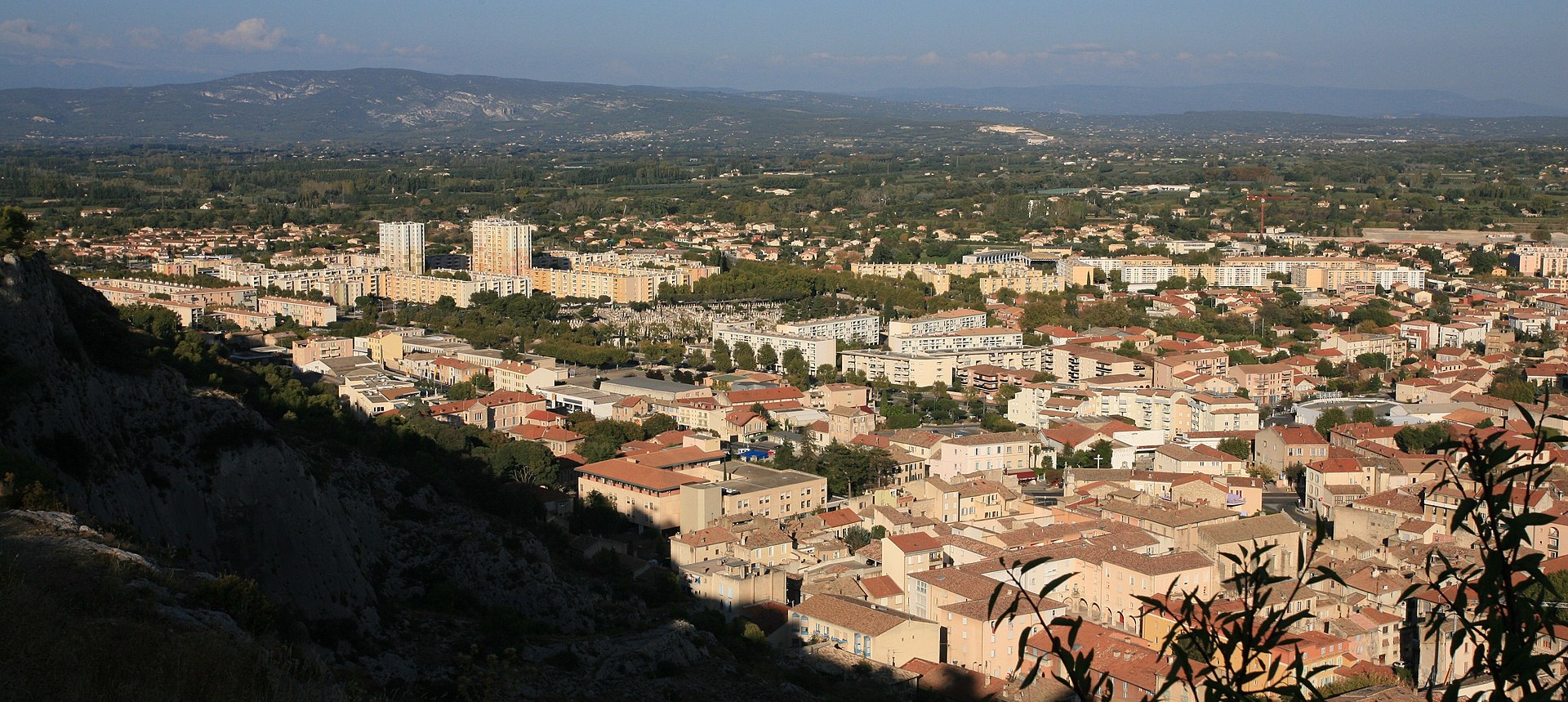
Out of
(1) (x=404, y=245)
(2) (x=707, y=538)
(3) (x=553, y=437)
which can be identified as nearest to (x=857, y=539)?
(2) (x=707, y=538)

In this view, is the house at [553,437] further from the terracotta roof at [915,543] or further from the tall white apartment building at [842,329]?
Result: the tall white apartment building at [842,329]

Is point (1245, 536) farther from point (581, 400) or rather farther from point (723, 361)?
point (723, 361)

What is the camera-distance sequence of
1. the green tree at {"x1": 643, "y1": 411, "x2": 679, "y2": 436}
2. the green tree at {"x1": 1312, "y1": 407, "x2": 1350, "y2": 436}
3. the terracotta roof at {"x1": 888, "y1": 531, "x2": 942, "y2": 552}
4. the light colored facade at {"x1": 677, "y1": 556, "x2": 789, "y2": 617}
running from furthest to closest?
the green tree at {"x1": 1312, "y1": 407, "x2": 1350, "y2": 436}
the green tree at {"x1": 643, "y1": 411, "x2": 679, "y2": 436}
the terracotta roof at {"x1": 888, "y1": 531, "x2": 942, "y2": 552}
the light colored facade at {"x1": 677, "y1": 556, "x2": 789, "y2": 617}

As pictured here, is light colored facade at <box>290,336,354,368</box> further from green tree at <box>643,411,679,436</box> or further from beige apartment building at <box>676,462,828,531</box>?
beige apartment building at <box>676,462,828,531</box>

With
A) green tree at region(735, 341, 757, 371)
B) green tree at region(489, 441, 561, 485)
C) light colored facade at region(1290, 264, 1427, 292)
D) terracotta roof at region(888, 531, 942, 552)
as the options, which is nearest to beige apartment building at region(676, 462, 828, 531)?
green tree at region(489, 441, 561, 485)

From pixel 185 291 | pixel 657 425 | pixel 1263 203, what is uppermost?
pixel 1263 203

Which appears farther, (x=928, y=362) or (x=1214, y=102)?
(x=1214, y=102)
